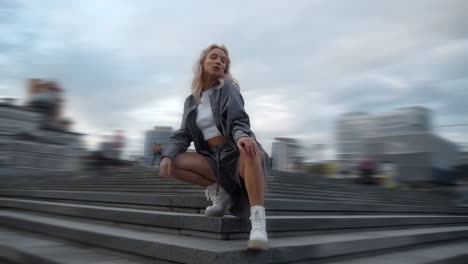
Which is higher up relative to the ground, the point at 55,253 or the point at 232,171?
the point at 232,171

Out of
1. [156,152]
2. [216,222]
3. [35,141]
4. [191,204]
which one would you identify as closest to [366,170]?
[156,152]

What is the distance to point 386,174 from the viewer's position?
11875 mm

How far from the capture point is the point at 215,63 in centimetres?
245

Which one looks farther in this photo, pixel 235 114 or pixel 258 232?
pixel 235 114

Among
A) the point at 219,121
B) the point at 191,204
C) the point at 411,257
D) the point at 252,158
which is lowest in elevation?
the point at 411,257

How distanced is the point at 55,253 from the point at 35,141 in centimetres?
1678

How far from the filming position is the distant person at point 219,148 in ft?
6.63

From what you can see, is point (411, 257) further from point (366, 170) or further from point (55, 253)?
point (366, 170)

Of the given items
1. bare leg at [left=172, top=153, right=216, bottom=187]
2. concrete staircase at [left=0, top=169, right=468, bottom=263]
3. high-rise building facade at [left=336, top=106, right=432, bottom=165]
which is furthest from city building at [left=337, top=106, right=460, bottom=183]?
bare leg at [left=172, top=153, right=216, bottom=187]

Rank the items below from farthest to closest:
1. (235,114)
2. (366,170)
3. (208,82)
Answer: (366,170)
(208,82)
(235,114)

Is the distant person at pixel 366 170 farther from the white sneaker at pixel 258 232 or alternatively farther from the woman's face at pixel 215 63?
the white sneaker at pixel 258 232

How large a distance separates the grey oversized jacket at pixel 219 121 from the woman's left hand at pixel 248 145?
5 cm

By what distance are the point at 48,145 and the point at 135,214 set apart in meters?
16.8

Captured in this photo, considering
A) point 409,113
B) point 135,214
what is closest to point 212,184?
point 135,214
